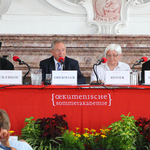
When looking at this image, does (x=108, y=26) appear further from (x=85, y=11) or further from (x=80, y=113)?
(x=80, y=113)

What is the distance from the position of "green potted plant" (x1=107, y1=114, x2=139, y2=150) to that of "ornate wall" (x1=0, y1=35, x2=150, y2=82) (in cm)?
235

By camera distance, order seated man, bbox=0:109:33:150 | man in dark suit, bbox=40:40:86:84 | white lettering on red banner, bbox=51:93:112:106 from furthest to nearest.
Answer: man in dark suit, bbox=40:40:86:84, white lettering on red banner, bbox=51:93:112:106, seated man, bbox=0:109:33:150

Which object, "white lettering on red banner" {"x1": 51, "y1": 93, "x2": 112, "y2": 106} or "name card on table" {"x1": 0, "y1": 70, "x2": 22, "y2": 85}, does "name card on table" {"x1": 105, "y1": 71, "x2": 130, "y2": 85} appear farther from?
"name card on table" {"x1": 0, "y1": 70, "x2": 22, "y2": 85}

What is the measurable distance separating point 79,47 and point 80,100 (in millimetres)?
2264

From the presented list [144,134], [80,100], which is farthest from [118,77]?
[144,134]

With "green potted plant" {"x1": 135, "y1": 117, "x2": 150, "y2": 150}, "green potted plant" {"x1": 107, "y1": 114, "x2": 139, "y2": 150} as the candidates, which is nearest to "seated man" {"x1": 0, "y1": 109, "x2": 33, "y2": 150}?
"green potted plant" {"x1": 107, "y1": 114, "x2": 139, "y2": 150}

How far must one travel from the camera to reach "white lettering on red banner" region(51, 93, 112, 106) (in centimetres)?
259

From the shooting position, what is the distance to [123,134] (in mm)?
2311

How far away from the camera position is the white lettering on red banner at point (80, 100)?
2.59 meters

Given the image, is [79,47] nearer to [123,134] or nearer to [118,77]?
[118,77]

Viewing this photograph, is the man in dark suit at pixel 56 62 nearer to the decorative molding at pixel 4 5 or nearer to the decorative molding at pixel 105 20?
the decorative molding at pixel 105 20

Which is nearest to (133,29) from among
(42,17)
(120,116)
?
(42,17)

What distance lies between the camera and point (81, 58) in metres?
4.77

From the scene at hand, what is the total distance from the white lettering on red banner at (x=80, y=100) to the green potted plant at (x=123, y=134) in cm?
22
